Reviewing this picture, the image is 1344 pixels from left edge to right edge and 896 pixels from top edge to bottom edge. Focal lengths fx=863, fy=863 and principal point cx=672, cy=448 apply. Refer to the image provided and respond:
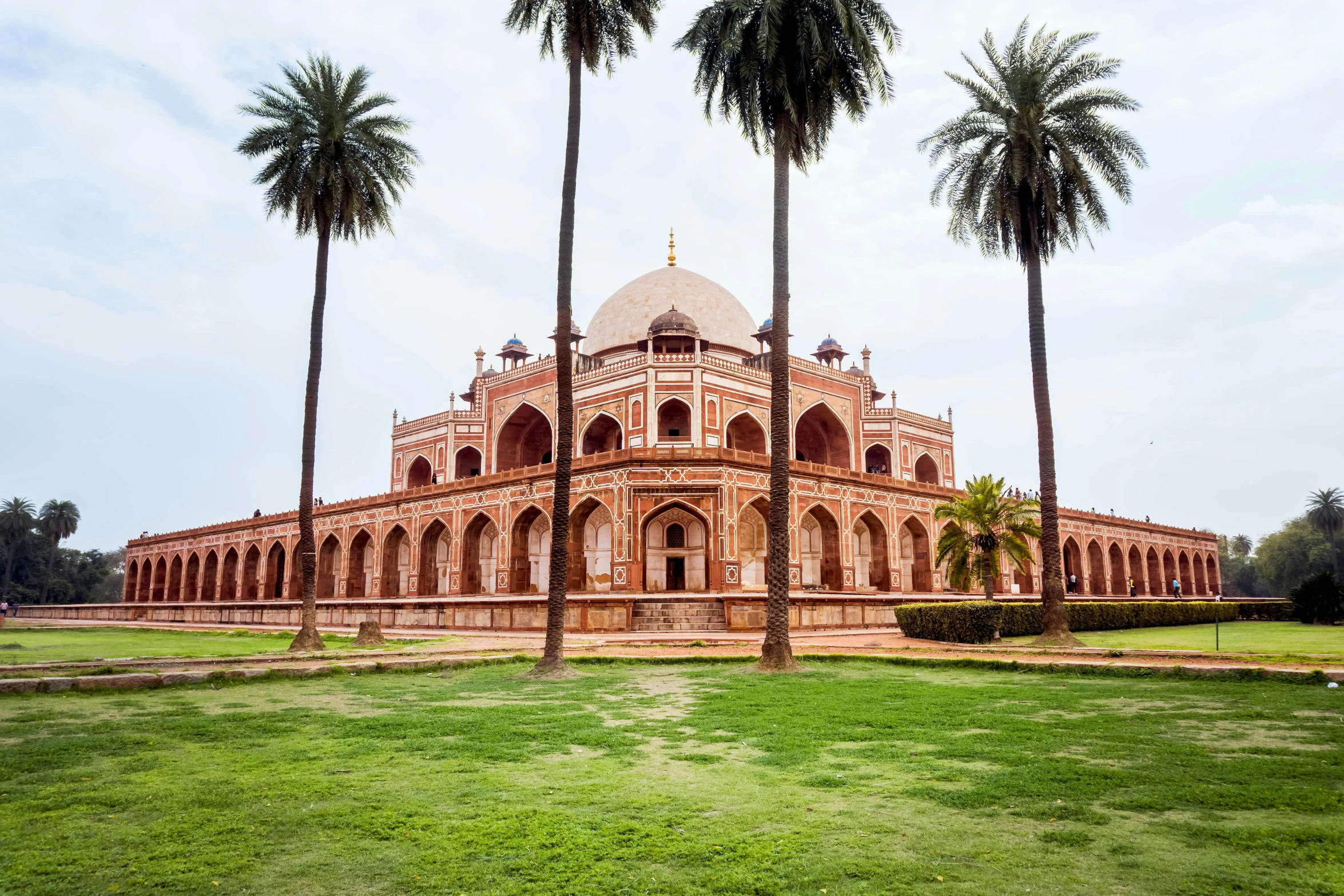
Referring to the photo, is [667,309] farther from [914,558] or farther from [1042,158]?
[1042,158]

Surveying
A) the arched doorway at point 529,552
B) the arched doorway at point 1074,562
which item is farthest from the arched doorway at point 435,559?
the arched doorway at point 1074,562

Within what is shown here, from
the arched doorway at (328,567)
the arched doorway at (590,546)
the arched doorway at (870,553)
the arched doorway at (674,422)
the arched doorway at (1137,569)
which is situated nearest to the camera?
the arched doorway at (590,546)

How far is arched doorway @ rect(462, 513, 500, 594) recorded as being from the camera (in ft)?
115

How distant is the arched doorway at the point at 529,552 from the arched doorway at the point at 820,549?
10.0m

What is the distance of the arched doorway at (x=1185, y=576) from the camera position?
56.7 m

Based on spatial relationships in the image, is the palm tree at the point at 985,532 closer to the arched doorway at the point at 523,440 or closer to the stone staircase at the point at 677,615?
the stone staircase at the point at 677,615

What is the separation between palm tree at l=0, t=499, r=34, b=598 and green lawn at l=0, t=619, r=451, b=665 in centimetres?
4977

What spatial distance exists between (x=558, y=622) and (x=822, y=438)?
3258cm

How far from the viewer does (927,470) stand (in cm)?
4744

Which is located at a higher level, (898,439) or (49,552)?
(898,439)

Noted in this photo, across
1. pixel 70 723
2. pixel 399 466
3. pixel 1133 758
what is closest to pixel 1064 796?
pixel 1133 758

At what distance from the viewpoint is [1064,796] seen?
4.74 metres

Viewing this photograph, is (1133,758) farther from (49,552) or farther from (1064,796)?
(49,552)

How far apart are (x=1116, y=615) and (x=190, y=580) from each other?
167ft
